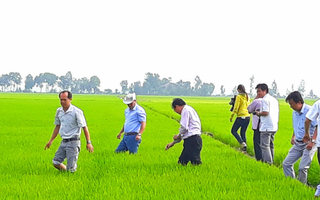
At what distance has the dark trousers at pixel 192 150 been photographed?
268 inches

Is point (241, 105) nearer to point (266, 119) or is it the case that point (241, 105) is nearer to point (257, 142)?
point (257, 142)

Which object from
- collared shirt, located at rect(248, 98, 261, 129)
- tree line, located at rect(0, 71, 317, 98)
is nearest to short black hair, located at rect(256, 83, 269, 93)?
collared shirt, located at rect(248, 98, 261, 129)

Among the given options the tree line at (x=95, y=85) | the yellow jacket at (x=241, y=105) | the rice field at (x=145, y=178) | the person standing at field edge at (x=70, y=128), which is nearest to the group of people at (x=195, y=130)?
the person standing at field edge at (x=70, y=128)

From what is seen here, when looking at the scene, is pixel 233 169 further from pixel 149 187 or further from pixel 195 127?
pixel 149 187

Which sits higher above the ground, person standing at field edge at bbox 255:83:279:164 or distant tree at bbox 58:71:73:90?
distant tree at bbox 58:71:73:90

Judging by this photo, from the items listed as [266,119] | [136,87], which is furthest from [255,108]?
[136,87]

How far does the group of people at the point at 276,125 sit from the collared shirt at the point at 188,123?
1404 millimetres

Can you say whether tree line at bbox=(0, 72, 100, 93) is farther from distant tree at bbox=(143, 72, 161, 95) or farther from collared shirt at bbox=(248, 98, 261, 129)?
collared shirt at bbox=(248, 98, 261, 129)

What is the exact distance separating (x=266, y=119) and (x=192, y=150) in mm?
1603

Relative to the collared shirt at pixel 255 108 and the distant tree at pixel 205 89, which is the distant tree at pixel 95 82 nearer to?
the distant tree at pixel 205 89

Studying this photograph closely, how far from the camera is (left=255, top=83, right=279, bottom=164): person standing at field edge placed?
7.24 m

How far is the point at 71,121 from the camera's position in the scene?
6.22 metres

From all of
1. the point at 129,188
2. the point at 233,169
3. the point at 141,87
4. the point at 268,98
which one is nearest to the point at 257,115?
the point at 268,98

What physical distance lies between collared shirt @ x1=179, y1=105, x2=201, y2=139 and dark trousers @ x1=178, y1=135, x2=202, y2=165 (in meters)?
0.09
